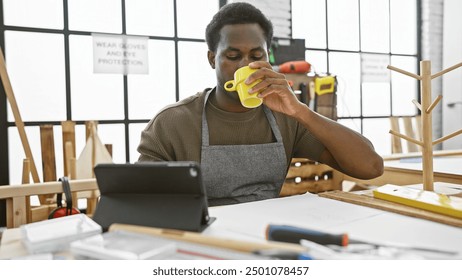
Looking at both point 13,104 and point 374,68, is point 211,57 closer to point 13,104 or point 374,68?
point 13,104

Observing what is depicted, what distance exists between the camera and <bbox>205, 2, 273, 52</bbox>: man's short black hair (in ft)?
4.67

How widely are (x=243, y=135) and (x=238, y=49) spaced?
29 centimetres

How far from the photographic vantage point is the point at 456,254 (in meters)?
0.63

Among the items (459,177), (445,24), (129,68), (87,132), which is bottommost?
(459,177)

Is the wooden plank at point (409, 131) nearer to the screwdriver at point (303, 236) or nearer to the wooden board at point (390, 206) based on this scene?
the wooden board at point (390, 206)

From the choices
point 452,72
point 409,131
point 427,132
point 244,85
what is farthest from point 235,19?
point 452,72

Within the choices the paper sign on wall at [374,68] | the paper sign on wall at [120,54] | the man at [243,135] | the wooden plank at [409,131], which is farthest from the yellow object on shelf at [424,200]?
the paper sign on wall at [374,68]

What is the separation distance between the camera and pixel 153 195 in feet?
2.52

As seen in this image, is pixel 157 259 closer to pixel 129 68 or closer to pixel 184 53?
pixel 129 68

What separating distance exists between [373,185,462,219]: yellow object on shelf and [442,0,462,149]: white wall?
11.7ft

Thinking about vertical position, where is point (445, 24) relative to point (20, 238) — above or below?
above

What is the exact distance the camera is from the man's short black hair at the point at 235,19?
56.1 inches

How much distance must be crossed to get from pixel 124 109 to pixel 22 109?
63 cm

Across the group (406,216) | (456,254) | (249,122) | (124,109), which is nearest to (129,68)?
(124,109)
